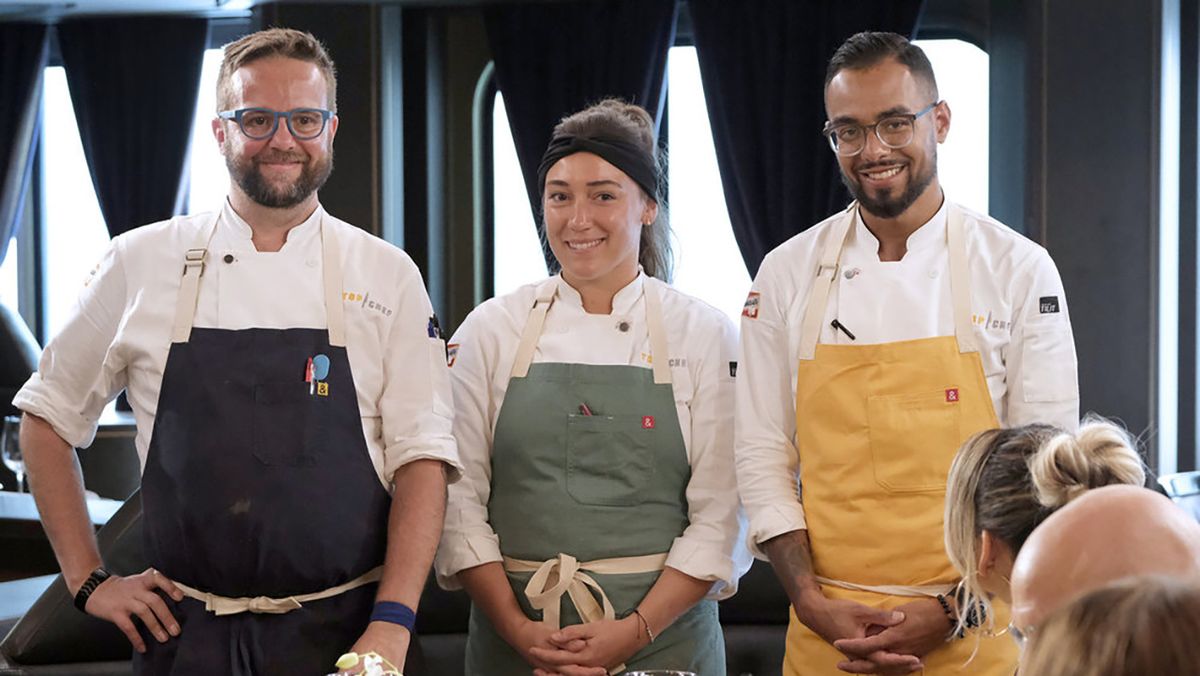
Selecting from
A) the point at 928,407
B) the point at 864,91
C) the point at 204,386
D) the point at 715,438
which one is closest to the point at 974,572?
the point at 928,407

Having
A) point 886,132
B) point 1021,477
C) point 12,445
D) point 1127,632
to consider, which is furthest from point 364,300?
point 12,445

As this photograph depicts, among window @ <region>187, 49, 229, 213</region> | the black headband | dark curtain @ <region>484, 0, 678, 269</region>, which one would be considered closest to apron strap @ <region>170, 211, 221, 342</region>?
the black headband

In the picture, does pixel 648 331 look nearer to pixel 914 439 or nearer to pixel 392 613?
pixel 914 439

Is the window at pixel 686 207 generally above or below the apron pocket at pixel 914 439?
above

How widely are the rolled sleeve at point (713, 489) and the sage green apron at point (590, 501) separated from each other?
0.03 m

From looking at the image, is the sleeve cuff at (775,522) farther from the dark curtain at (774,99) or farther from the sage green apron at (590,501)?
the dark curtain at (774,99)

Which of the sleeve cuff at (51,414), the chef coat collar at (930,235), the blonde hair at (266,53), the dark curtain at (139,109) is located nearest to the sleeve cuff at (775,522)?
the chef coat collar at (930,235)

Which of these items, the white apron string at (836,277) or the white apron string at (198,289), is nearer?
the white apron string at (198,289)

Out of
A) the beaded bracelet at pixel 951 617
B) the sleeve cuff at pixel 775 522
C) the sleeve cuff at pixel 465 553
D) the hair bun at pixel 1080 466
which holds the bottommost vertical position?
the beaded bracelet at pixel 951 617

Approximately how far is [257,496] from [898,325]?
3.59 ft

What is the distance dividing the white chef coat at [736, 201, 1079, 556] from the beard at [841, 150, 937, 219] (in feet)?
0.21

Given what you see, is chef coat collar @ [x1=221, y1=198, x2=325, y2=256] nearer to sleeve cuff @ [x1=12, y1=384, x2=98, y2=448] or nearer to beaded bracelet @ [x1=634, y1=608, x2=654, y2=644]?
sleeve cuff @ [x1=12, y1=384, x2=98, y2=448]

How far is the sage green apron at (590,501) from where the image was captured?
2.33m

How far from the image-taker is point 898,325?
2277 mm
